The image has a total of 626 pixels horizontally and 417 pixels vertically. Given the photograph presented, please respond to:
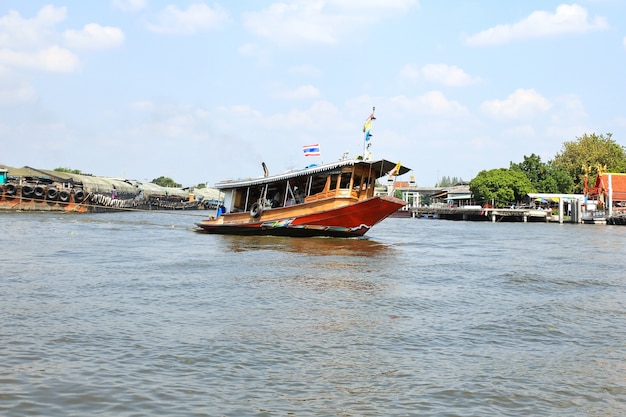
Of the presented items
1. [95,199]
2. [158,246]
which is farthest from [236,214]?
[95,199]

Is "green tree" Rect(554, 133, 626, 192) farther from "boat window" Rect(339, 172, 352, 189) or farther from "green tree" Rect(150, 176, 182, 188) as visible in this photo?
"green tree" Rect(150, 176, 182, 188)

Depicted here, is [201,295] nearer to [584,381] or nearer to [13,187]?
[584,381]

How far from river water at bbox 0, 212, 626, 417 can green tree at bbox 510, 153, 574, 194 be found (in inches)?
2181

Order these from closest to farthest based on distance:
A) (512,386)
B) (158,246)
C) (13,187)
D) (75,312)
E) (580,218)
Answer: (512,386) → (75,312) → (158,246) → (13,187) → (580,218)

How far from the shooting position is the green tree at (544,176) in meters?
66.1

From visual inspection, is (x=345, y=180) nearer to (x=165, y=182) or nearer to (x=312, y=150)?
(x=312, y=150)

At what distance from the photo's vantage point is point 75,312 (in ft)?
27.0

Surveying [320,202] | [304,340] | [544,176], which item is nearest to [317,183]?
[320,202]

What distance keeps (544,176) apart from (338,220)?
52.5 meters

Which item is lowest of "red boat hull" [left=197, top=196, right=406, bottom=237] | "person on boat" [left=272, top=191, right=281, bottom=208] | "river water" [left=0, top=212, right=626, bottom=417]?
"river water" [left=0, top=212, right=626, bottom=417]

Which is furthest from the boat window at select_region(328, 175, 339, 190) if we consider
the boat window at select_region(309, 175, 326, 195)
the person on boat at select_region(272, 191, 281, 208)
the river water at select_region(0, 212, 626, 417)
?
the river water at select_region(0, 212, 626, 417)

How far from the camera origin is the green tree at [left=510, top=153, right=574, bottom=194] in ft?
217

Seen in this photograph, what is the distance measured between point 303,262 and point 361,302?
568 centimetres

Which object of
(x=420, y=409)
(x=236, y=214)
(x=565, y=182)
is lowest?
(x=420, y=409)
